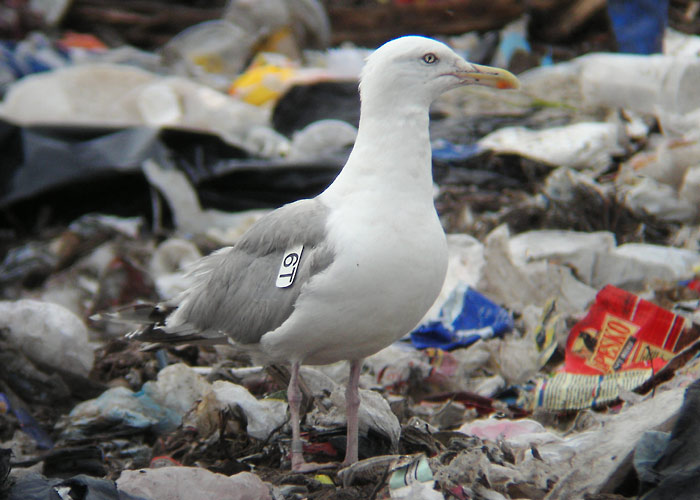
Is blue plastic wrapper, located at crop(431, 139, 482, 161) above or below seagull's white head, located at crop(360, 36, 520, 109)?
below

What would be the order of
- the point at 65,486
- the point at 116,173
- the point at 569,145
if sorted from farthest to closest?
the point at 569,145 < the point at 116,173 < the point at 65,486

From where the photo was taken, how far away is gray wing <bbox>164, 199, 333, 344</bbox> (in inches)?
103

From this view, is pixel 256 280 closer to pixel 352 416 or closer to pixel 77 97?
pixel 352 416

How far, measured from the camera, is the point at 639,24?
6766 mm

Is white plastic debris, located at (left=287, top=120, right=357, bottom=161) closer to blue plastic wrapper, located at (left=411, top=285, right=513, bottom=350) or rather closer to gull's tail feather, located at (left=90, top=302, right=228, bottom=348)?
blue plastic wrapper, located at (left=411, top=285, right=513, bottom=350)

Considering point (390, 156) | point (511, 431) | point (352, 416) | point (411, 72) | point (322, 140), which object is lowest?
point (322, 140)

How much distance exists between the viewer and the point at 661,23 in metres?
6.64

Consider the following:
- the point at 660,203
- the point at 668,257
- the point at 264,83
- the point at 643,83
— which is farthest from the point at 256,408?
the point at 264,83

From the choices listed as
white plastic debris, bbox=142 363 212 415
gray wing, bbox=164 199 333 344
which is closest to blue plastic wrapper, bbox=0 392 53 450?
white plastic debris, bbox=142 363 212 415

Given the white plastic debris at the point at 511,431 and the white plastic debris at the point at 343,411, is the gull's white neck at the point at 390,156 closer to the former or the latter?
the white plastic debris at the point at 343,411

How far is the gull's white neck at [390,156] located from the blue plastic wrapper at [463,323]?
4.13ft

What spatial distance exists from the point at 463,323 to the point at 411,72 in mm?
1456

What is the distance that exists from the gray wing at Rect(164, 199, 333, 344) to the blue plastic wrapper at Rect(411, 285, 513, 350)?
1049 mm

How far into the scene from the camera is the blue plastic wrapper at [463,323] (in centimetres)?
382
